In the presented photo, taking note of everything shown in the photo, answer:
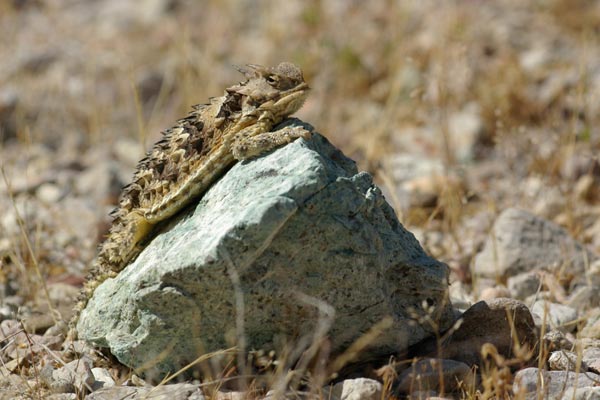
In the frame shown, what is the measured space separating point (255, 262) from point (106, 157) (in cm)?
505

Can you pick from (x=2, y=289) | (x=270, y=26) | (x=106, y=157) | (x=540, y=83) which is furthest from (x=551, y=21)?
(x=2, y=289)

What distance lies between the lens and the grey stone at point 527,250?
17.4 feet

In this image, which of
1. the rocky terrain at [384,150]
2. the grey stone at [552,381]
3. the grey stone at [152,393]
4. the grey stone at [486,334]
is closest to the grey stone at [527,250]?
the rocky terrain at [384,150]

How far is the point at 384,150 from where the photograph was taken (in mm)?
7410

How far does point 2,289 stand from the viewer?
5.24 metres

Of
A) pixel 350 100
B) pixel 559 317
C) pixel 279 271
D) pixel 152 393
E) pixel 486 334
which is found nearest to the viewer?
pixel 279 271

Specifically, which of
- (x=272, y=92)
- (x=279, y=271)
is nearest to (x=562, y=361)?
(x=279, y=271)

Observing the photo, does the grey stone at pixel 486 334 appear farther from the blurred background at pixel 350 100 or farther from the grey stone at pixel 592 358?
the blurred background at pixel 350 100

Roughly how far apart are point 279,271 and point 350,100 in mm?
5685

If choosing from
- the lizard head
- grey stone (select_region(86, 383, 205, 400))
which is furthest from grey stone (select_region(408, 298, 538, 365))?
the lizard head

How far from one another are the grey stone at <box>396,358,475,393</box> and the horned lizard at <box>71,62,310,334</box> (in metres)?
1.16

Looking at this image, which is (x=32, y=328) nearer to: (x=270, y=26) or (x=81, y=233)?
(x=81, y=233)

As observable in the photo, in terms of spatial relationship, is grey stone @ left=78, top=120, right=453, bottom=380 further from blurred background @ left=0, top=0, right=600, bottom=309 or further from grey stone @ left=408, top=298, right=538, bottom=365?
blurred background @ left=0, top=0, right=600, bottom=309

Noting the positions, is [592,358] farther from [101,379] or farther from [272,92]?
[101,379]
